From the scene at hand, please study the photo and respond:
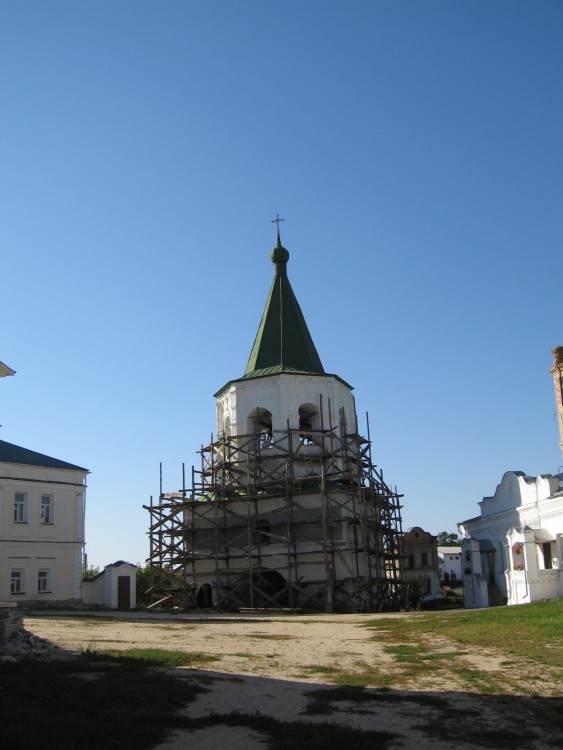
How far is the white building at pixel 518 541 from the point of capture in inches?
1135

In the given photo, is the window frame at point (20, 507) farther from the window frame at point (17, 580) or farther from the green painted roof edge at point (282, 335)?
the green painted roof edge at point (282, 335)

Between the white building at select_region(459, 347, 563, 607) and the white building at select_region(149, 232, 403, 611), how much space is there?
362cm

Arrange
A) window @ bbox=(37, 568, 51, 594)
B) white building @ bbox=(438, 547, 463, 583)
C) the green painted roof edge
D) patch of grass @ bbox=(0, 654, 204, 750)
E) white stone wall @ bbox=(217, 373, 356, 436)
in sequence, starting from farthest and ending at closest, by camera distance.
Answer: white building @ bbox=(438, 547, 463, 583) < the green painted roof edge < white stone wall @ bbox=(217, 373, 356, 436) < window @ bbox=(37, 568, 51, 594) < patch of grass @ bbox=(0, 654, 204, 750)

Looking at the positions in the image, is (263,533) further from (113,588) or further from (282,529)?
(113,588)

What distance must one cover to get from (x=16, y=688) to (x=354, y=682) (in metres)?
4.56

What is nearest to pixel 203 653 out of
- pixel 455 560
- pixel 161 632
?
pixel 161 632

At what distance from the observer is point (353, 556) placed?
1244 inches

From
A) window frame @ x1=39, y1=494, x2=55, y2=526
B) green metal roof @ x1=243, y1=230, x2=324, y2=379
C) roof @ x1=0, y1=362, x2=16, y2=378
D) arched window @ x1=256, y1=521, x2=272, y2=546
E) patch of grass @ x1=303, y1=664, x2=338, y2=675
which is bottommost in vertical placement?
patch of grass @ x1=303, y1=664, x2=338, y2=675

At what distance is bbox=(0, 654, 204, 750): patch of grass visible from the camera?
7230 mm

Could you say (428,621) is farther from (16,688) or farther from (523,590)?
(16,688)

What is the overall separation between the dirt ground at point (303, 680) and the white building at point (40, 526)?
39.3ft

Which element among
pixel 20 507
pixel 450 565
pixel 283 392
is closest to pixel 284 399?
pixel 283 392

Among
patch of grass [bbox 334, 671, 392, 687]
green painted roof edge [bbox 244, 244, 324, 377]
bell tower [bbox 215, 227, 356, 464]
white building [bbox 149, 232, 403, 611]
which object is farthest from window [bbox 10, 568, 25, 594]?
patch of grass [bbox 334, 671, 392, 687]

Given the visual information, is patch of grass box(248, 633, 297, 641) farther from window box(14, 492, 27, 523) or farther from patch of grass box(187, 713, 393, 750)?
window box(14, 492, 27, 523)
